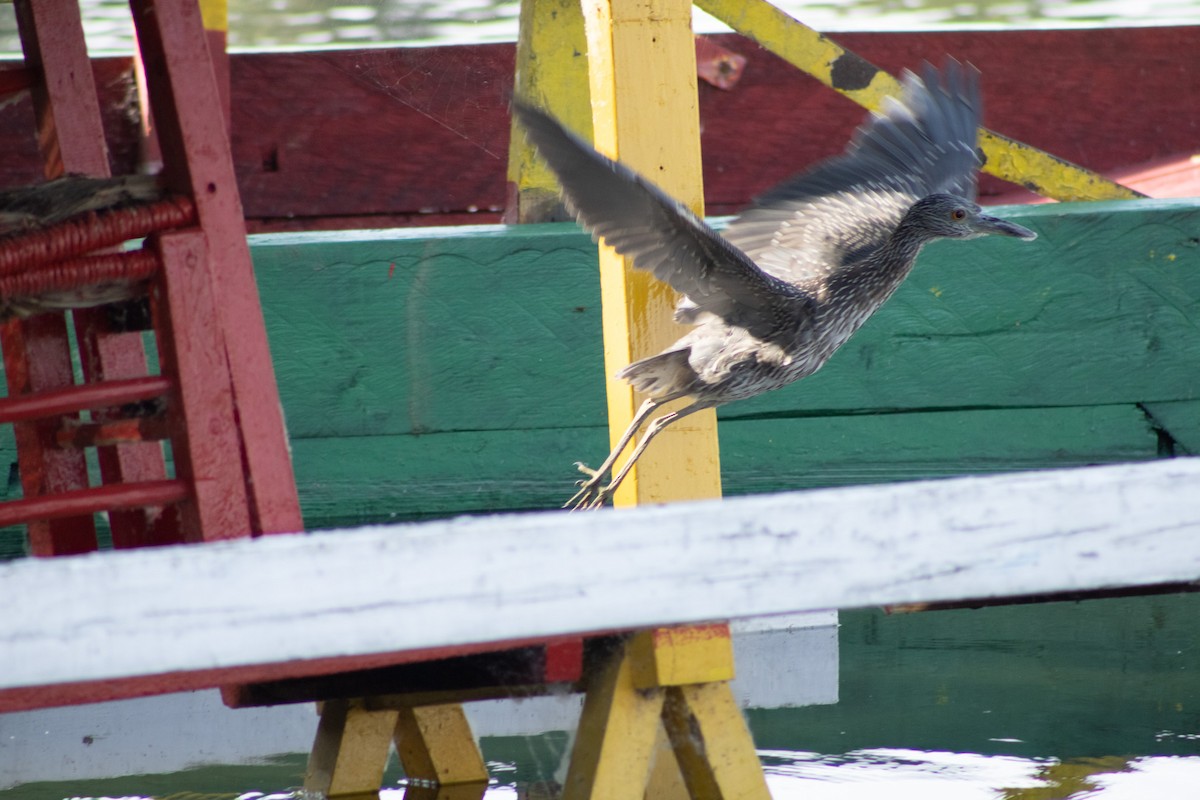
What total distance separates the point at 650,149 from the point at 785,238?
81cm

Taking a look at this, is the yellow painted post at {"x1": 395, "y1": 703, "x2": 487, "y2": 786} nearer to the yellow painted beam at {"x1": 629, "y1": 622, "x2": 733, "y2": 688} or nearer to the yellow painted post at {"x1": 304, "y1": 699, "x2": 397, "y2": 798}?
the yellow painted post at {"x1": 304, "y1": 699, "x2": 397, "y2": 798}

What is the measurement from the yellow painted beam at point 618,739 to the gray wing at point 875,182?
943mm

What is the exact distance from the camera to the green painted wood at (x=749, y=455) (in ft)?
10.3

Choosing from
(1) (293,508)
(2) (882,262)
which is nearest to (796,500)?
(1) (293,508)

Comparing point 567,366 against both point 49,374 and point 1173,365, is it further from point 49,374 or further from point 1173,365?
point 1173,365

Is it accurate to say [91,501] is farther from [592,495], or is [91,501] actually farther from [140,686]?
[592,495]

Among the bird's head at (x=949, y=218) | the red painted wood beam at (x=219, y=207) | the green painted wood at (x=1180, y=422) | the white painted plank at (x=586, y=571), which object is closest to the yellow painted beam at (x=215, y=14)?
the red painted wood beam at (x=219, y=207)

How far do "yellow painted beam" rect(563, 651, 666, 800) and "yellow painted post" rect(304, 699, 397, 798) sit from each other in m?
0.57

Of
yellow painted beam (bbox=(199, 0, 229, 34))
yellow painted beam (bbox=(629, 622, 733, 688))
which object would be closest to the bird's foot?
yellow painted beam (bbox=(629, 622, 733, 688))

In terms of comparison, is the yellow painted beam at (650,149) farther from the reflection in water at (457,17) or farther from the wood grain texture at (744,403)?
the reflection in water at (457,17)

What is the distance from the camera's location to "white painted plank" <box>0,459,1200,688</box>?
120 centimetres

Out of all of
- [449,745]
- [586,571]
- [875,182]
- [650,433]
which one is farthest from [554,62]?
[586,571]

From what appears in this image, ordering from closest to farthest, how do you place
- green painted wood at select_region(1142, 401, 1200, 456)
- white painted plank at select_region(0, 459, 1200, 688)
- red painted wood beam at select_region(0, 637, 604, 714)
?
white painted plank at select_region(0, 459, 1200, 688) < red painted wood beam at select_region(0, 637, 604, 714) < green painted wood at select_region(1142, 401, 1200, 456)

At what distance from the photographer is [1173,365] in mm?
3295
